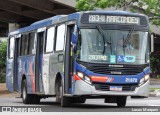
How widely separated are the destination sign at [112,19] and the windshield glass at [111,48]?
0.34 m

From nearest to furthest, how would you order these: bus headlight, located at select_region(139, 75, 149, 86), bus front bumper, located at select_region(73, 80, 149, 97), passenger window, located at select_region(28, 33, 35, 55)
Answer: bus front bumper, located at select_region(73, 80, 149, 97) → bus headlight, located at select_region(139, 75, 149, 86) → passenger window, located at select_region(28, 33, 35, 55)

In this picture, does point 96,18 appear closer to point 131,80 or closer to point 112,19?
point 112,19

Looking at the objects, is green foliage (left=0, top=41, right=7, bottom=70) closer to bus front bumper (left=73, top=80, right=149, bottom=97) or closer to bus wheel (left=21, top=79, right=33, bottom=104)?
bus wheel (left=21, top=79, right=33, bottom=104)

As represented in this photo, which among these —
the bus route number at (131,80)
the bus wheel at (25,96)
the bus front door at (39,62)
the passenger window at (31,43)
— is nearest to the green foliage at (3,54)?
the bus wheel at (25,96)

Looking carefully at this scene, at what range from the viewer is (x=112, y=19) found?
20.4 meters

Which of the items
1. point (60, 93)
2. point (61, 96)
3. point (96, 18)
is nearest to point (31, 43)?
point (60, 93)

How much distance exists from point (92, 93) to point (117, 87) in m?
0.89

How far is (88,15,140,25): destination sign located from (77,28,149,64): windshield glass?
1.11 ft

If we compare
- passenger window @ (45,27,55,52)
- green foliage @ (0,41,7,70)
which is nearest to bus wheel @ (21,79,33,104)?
passenger window @ (45,27,55,52)

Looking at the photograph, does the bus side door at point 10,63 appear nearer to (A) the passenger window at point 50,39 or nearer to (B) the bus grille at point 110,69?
(A) the passenger window at point 50,39

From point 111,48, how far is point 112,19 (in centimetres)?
104

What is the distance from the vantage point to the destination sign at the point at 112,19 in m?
20.3

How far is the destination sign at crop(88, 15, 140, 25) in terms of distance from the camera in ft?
66.6

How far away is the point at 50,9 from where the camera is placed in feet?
171
